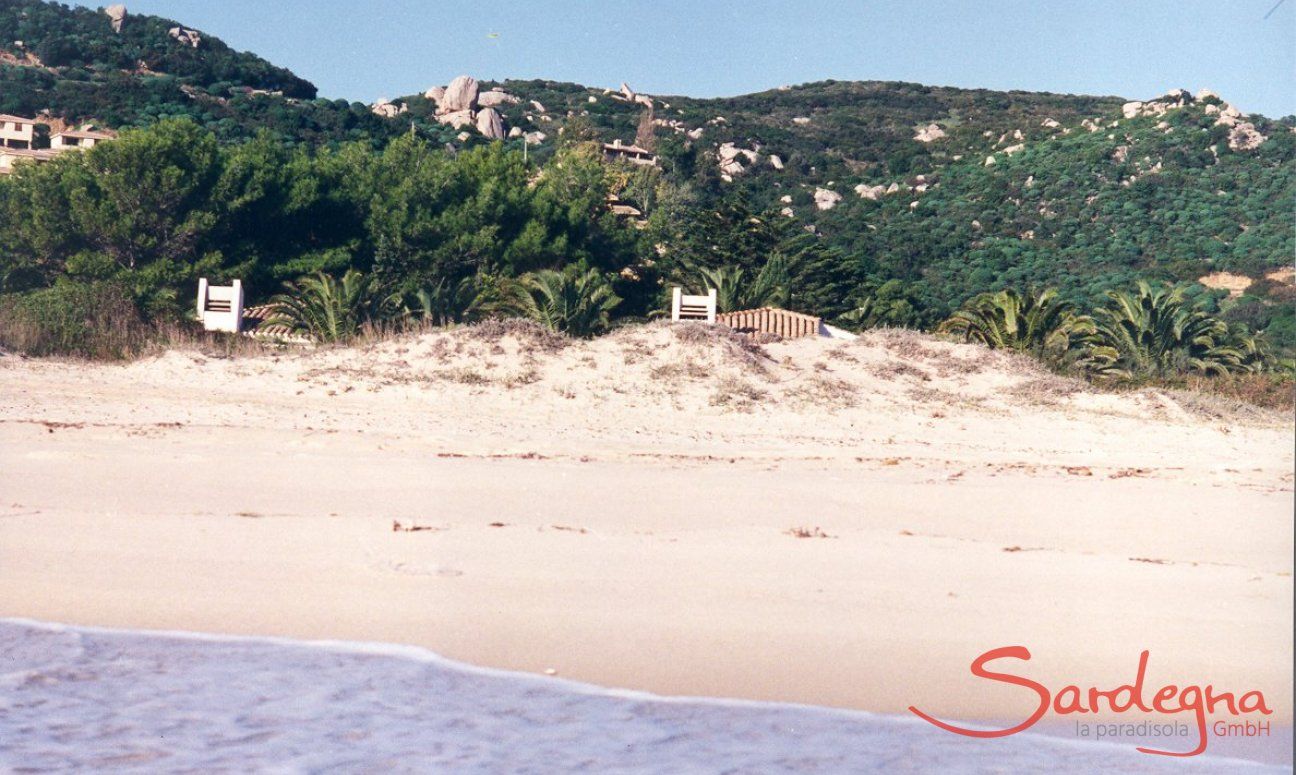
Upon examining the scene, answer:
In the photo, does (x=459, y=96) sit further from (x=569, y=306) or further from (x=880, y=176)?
(x=569, y=306)

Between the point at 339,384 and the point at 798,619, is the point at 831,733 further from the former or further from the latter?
the point at 339,384

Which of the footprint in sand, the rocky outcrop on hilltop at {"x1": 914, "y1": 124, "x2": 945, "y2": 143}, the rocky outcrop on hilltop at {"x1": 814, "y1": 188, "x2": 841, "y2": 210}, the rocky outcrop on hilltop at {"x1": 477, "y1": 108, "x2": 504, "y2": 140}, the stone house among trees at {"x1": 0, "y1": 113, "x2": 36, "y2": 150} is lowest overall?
the footprint in sand

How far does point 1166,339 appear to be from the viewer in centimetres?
1413

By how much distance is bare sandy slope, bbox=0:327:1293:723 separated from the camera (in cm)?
472

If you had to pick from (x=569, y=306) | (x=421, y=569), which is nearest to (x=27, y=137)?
(x=569, y=306)

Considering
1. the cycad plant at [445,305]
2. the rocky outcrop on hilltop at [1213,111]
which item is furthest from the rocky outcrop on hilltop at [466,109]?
the cycad plant at [445,305]

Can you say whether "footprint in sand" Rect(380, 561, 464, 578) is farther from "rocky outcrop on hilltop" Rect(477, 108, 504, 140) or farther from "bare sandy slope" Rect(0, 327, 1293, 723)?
"rocky outcrop on hilltop" Rect(477, 108, 504, 140)

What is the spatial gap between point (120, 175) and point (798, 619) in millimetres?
17432

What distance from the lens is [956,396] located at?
505 inches

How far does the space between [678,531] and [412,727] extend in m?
2.61

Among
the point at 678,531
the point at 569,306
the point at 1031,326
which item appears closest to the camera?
the point at 678,531

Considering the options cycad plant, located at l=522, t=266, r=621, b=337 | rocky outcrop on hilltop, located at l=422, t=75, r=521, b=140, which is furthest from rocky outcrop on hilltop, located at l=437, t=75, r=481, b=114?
cycad plant, located at l=522, t=266, r=621, b=337

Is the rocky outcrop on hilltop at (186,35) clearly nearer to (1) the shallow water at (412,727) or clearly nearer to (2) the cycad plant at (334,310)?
(2) the cycad plant at (334,310)

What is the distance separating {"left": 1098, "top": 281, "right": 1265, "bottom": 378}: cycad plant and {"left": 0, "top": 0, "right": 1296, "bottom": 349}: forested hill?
5.37ft
